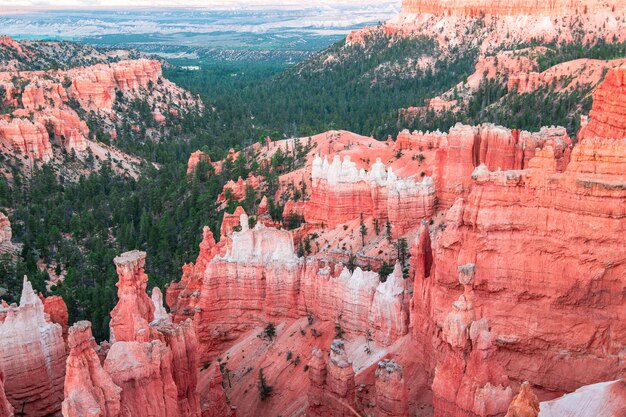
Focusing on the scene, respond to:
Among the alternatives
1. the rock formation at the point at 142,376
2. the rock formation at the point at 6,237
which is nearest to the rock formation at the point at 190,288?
the rock formation at the point at 142,376

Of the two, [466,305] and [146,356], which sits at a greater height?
[466,305]

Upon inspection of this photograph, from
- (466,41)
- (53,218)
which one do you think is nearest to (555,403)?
(53,218)

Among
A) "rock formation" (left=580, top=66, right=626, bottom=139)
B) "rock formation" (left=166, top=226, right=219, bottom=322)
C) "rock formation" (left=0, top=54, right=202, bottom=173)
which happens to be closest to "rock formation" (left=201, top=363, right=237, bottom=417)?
"rock formation" (left=166, top=226, right=219, bottom=322)

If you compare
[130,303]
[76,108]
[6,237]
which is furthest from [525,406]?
[76,108]

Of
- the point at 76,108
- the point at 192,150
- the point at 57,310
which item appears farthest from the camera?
the point at 76,108

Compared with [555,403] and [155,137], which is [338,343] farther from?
[155,137]

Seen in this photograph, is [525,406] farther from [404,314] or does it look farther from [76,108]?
[76,108]

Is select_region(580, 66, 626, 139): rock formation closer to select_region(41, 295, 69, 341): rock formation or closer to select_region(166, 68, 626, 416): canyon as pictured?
select_region(166, 68, 626, 416): canyon
